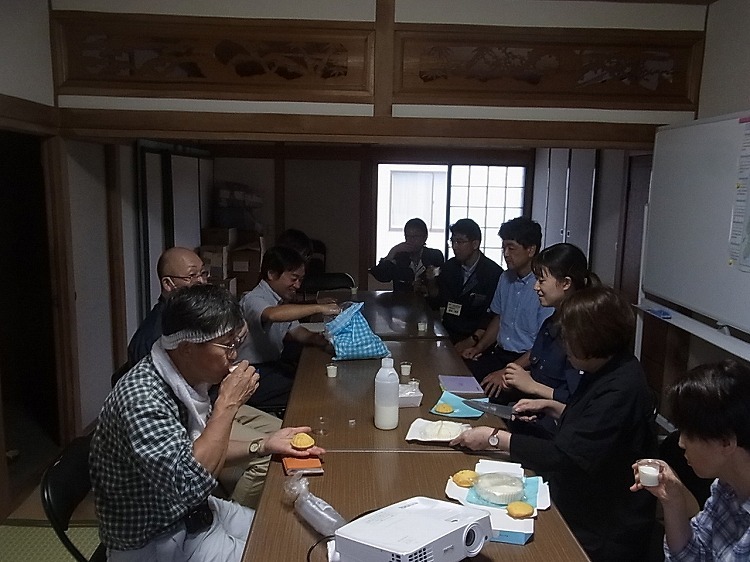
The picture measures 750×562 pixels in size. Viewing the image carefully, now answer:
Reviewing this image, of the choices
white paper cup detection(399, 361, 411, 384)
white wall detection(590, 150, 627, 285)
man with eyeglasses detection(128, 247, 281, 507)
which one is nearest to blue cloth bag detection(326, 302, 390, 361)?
white paper cup detection(399, 361, 411, 384)

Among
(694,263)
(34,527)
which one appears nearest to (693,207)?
(694,263)

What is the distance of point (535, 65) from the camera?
3.34 metres

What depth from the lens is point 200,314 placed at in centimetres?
153

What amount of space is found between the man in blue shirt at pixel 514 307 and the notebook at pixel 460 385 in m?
0.59

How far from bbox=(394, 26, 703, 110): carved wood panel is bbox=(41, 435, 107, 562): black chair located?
2.40 meters

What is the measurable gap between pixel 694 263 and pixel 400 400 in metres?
1.69

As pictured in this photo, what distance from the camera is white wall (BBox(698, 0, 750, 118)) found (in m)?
2.90

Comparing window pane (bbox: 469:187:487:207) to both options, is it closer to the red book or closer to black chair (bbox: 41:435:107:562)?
the red book

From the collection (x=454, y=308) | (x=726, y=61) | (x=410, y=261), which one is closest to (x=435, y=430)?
(x=454, y=308)

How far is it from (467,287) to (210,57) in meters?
1.95

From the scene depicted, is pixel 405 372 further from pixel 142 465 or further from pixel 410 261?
pixel 410 261

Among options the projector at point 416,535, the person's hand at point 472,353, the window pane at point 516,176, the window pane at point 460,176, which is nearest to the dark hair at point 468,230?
the person's hand at point 472,353

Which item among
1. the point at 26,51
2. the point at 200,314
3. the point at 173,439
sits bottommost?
the point at 173,439

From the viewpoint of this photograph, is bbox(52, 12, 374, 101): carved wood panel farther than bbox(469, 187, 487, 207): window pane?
No
